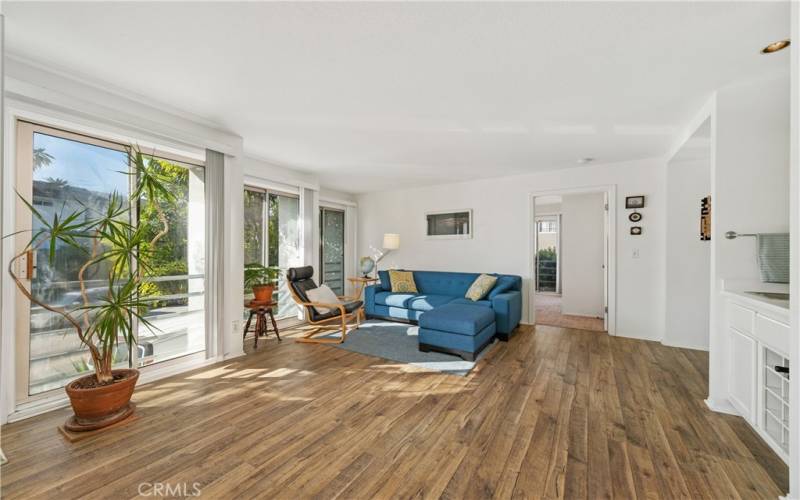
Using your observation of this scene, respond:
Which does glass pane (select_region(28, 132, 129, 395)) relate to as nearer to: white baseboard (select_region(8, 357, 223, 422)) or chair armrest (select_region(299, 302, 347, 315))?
white baseboard (select_region(8, 357, 223, 422))

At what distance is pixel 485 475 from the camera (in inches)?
65.5

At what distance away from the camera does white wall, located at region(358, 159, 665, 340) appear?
13.7ft

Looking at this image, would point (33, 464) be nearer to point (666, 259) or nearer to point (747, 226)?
point (747, 226)

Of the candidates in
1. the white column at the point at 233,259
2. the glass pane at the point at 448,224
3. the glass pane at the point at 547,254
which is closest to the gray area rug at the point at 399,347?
the white column at the point at 233,259

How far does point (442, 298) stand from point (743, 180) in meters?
3.52

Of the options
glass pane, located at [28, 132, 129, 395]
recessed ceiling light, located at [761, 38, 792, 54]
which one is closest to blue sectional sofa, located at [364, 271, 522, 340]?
recessed ceiling light, located at [761, 38, 792, 54]

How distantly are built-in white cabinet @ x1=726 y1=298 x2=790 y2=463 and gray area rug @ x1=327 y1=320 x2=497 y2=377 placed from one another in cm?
195

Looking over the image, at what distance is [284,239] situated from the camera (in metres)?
5.05

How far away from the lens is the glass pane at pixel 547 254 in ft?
26.3

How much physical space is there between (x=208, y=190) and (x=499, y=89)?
3013 mm

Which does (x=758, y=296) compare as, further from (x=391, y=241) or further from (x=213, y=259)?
(x=391, y=241)

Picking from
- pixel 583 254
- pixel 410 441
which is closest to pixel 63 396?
pixel 410 441

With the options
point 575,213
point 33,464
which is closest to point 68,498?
point 33,464

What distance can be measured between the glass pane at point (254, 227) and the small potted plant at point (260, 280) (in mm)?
261
